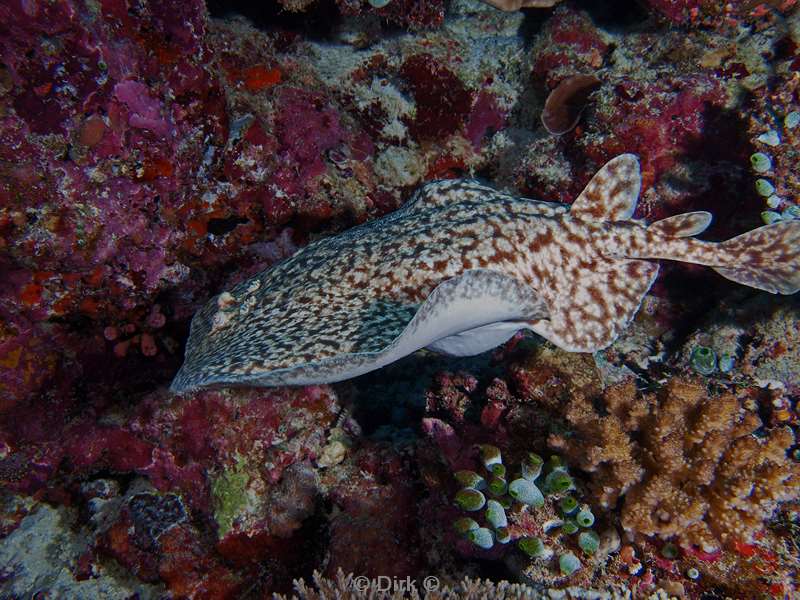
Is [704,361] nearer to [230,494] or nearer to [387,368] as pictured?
[387,368]

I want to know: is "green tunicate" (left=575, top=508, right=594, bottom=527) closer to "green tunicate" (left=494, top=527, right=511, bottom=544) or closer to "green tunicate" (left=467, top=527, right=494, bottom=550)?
"green tunicate" (left=494, top=527, right=511, bottom=544)

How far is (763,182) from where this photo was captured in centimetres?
423

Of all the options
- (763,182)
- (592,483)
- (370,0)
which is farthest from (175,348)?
(763,182)

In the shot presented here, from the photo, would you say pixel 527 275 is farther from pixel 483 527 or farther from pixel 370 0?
pixel 370 0

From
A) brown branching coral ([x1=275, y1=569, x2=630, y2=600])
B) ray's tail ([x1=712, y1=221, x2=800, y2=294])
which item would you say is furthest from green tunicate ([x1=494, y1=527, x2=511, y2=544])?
ray's tail ([x1=712, y1=221, x2=800, y2=294])

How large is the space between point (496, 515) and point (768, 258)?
3390 mm

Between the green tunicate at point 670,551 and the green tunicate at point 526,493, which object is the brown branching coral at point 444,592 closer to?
the green tunicate at point 670,551

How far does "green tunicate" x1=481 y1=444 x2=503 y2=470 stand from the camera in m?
3.34

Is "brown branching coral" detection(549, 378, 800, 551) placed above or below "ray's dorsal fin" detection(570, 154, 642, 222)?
below

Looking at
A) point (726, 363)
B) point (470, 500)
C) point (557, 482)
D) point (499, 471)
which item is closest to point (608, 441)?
point (557, 482)

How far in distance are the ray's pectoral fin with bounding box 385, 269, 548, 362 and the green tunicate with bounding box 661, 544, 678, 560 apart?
179cm

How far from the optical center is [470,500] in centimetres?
318

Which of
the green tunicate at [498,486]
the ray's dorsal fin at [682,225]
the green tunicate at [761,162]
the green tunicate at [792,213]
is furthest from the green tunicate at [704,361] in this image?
the green tunicate at [498,486]

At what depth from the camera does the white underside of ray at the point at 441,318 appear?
9.05 feet
